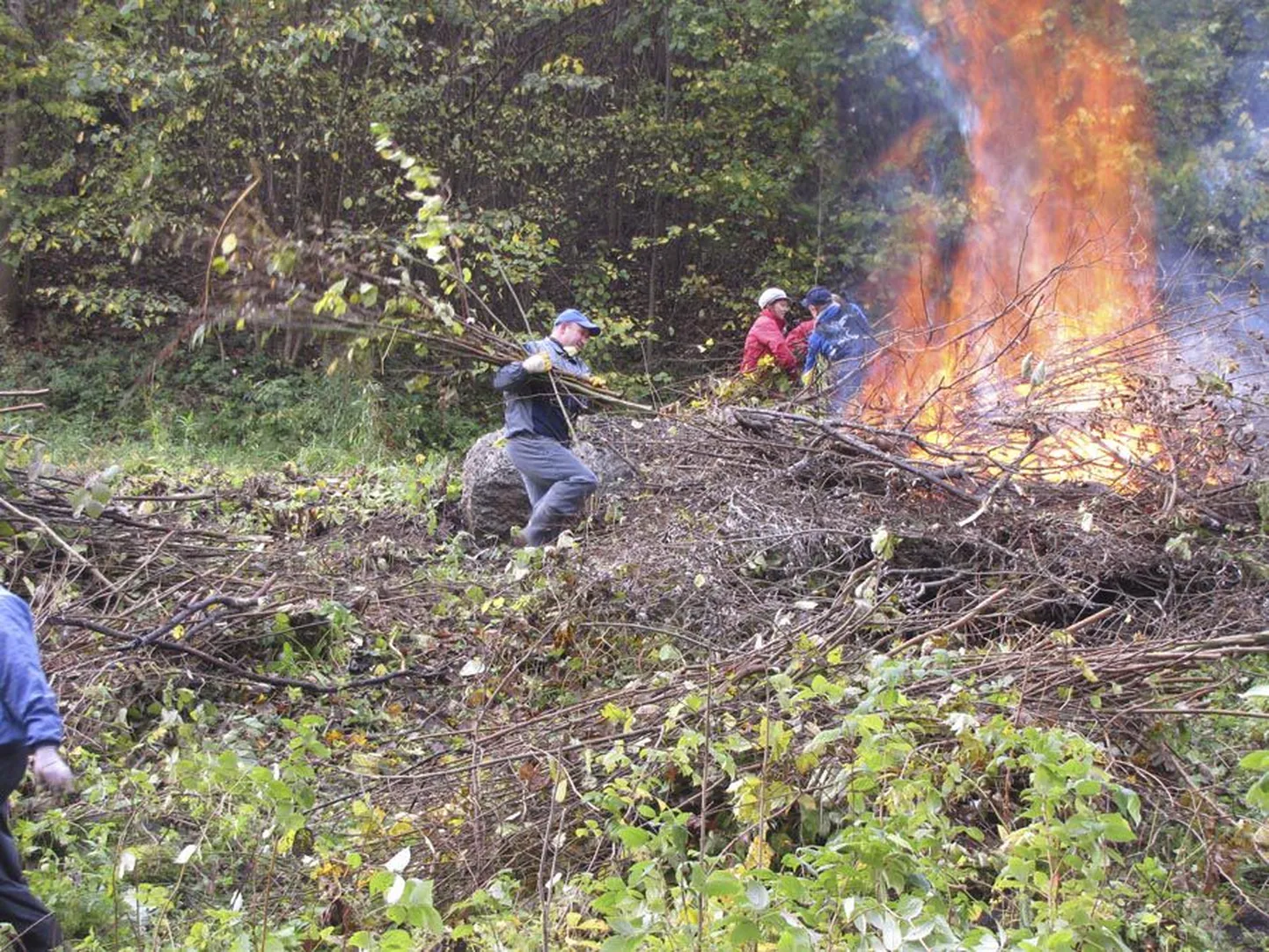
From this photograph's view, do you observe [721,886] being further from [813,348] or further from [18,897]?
[813,348]

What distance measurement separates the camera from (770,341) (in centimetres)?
1016

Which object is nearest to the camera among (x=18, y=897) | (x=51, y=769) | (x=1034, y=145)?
(x=51, y=769)

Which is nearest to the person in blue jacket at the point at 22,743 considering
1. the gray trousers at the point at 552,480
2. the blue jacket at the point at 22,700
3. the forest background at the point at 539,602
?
the blue jacket at the point at 22,700

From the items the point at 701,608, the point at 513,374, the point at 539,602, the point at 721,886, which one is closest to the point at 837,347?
the point at 513,374

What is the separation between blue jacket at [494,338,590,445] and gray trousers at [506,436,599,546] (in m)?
0.08

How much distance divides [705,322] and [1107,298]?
679cm

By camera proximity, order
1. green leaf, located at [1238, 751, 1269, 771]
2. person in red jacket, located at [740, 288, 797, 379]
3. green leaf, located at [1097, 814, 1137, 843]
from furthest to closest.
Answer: person in red jacket, located at [740, 288, 797, 379] → green leaf, located at [1097, 814, 1137, 843] → green leaf, located at [1238, 751, 1269, 771]

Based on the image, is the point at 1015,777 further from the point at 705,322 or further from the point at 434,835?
the point at 705,322

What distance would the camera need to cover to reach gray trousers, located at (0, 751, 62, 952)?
3.91 meters

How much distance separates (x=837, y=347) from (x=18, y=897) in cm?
698

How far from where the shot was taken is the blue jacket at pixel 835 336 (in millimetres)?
9562

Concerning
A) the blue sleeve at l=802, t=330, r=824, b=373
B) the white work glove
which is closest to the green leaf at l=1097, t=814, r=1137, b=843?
the white work glove

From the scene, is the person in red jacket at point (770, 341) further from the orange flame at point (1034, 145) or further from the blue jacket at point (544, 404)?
the blue jacket at point (544, 404)

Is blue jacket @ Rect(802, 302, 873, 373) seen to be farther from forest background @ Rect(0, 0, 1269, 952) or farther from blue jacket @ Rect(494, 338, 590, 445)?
blue jacket @ Rect(494, 338, 590, 445)
